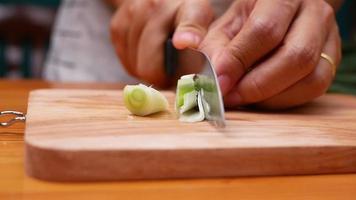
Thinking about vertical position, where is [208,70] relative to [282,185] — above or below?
above

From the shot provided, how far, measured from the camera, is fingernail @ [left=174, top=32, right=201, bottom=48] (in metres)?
0.87

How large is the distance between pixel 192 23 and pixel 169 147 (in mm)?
402

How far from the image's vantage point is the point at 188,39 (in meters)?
0.87

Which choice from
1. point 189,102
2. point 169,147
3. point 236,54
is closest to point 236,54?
point 236,54

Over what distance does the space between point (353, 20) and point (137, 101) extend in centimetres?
133

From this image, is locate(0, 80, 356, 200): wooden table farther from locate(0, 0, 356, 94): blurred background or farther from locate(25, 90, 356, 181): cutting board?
locate(0, 0, 356, 94): blurred background

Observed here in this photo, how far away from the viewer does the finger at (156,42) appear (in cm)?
99

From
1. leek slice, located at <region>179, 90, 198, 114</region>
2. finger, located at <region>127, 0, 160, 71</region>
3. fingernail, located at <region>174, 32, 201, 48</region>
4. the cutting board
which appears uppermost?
finger, located at <region>127, 0, 160, 71</region>

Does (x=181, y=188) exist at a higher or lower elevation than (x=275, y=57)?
lower

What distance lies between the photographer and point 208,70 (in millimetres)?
704

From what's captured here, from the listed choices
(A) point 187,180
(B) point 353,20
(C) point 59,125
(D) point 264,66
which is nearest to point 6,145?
(C) point 59,125

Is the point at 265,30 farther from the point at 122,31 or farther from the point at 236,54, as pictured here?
the point at 122,31

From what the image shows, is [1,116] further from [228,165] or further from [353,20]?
[353,20]

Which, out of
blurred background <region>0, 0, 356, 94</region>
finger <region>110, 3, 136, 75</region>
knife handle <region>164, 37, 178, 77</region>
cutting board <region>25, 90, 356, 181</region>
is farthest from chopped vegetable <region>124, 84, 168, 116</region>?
blurred background <region>0, 0, 356, 94</region>
